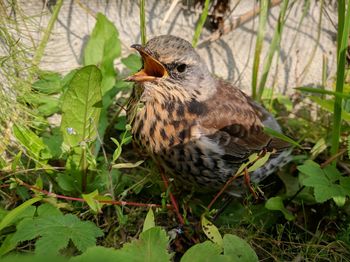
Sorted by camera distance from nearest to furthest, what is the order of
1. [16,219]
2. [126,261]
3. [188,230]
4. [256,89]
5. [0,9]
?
[126,261]
[16,219]
[188,230]
[0,9]
[256,89]

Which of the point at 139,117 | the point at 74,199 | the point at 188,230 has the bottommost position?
the point at 188,230

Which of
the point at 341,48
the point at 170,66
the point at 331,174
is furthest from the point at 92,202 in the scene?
the point at 341,48

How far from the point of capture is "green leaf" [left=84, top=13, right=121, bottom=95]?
3.10 m

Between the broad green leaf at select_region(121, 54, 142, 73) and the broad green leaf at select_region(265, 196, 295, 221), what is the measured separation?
1.01 m

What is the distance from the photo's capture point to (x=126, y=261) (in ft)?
5.42

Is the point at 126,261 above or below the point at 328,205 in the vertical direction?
above

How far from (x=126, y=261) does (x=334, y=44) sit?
8.42ft

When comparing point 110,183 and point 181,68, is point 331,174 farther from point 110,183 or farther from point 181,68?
point 110,183

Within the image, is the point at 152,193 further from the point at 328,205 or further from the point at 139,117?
the point at 328,205

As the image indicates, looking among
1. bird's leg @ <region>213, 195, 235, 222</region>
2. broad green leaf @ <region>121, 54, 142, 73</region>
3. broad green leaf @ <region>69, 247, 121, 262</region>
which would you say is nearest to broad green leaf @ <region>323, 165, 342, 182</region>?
bird's leg @ <region>213, 195, 235, 222</region>

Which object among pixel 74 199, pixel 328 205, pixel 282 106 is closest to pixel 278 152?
pixel 328 205

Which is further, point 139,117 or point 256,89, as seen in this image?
point 256,89

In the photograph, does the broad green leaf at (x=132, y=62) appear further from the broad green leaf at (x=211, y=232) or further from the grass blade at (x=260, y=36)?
the broad green leaf at (x=211, y=232)

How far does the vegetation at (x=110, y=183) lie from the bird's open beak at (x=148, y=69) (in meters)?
0.17
